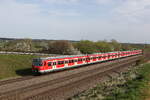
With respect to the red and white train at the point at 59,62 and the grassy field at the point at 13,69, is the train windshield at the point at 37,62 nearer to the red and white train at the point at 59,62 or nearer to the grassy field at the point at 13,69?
the red and white train at the point at 59,62

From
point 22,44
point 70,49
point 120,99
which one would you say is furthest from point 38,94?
point 22,44

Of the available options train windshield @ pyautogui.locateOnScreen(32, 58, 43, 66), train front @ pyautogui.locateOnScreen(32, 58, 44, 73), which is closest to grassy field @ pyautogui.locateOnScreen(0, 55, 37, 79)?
train front @ pyautogui.locateOnScreen(32, 58, 44, 73)

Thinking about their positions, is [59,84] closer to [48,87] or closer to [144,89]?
[48,87]

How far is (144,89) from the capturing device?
47.6 feet

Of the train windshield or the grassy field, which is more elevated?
the train windshield

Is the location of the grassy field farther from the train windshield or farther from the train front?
the train windshield

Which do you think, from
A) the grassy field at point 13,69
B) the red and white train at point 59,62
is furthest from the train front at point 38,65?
the grassy field at point 13,69

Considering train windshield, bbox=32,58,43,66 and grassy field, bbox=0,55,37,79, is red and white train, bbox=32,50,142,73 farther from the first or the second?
grassy field, bbox=0,55,37,79

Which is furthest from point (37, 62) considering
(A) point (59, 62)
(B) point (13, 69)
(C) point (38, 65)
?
(B) point (13, 69)

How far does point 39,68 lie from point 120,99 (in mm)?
15051

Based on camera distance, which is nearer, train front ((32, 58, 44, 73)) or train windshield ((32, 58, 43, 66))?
train front ((32, 58, 44, 73))

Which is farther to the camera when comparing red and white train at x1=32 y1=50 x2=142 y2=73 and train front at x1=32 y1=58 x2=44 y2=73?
red and white train at x1=32 y1=50 x2=142 y2=73

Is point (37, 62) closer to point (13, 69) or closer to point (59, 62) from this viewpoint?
point (59, 62)

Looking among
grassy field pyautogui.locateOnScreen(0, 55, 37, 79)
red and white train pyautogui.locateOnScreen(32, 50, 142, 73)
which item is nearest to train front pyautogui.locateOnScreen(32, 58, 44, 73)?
red and white train pyautogui.locateOnScreen(32, 50, 142, 73)
